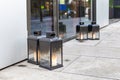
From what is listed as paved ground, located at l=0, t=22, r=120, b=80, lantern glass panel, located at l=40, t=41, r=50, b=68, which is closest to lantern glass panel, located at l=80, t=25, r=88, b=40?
paved ground, located at l=0, t=22, r=120, b=80

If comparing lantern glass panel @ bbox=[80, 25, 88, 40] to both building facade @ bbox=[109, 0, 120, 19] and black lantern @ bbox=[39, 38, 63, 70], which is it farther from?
building facade @ bbox=[109, 0, 120, 19]

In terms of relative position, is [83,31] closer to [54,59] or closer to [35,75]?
[54,59]

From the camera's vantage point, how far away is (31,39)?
19.9 feet

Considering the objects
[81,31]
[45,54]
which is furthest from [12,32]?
[81,31]

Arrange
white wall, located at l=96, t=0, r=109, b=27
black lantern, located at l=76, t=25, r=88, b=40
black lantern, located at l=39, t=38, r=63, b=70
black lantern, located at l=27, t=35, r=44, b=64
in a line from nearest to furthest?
black lantern, located at l=39, t=38, r=63, b=70 → black lantern, located at l=27, t=35, r=44, b=64 → black lantern, located at l=76, t=25, r=88, b=40 → white wall, located at l=96, t=0, r=109, b=27

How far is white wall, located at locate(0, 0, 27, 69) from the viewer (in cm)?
561

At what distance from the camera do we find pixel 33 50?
238 inches

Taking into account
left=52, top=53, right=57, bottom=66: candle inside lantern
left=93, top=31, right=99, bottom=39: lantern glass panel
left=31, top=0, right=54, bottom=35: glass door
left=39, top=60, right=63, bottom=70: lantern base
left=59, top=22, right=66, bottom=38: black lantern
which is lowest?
left=39, top=60, right=63, bottom=70: lantern base

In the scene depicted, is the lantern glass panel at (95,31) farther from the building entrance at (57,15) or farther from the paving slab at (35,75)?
the paving slab at (35,75)

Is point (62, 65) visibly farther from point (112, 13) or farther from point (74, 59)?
point (112, 13)

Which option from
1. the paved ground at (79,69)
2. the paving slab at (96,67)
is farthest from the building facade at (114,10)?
the paving slab at (96,67)

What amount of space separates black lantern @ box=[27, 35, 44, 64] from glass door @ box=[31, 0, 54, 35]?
108 centimetres

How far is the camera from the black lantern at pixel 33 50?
594cm

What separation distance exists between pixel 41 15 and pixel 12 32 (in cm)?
181
